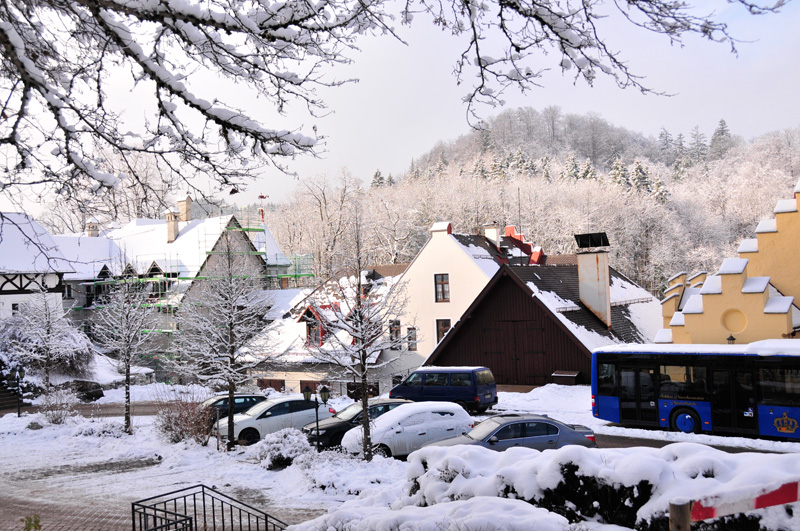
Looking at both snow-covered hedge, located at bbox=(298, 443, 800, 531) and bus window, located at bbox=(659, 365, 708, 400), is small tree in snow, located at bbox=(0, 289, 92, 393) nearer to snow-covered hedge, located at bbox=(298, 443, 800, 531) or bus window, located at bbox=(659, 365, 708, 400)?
bus window, located at bbox=(659, 365, 708, 400)

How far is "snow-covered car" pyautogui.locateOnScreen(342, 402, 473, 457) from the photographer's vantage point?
17250 mm

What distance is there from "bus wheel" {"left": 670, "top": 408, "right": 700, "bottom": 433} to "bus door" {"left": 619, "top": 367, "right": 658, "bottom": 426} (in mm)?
661

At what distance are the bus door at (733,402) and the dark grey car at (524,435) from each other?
17.0 ft

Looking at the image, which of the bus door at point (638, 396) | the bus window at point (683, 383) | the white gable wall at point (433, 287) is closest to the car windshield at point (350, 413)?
the bus door at point (638, 396)

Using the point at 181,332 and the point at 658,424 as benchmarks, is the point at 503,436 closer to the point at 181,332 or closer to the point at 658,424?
the point at 658,424

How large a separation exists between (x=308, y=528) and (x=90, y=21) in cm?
686

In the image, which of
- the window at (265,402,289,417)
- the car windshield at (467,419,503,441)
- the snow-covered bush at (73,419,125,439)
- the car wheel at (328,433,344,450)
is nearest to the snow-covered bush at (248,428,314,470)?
the car wheel at (328,433,344,450)

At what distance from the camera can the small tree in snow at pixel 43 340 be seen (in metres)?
33.4

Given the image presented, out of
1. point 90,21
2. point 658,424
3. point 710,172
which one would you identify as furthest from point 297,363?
point 710,172

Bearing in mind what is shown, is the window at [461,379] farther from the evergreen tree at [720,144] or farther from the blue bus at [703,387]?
the evergreen tree at [720,144]

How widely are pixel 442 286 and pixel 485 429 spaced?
75.6 ft

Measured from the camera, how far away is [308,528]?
880cm

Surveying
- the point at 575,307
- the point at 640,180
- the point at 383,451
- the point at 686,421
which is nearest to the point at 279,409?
the point at 383,451

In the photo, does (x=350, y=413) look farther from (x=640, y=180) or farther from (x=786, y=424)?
(x=640, y=180)
